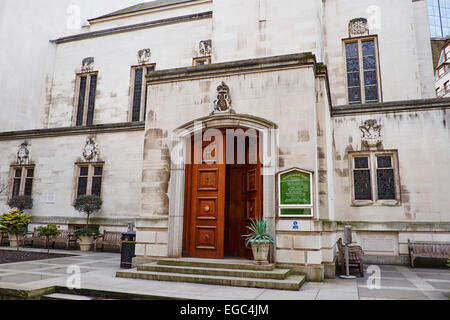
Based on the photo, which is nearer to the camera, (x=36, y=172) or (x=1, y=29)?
(x=36, y=172)

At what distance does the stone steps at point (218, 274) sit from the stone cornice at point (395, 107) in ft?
25.2

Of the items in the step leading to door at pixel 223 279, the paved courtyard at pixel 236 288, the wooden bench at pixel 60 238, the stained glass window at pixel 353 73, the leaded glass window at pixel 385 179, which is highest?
the stained glass window at pixel 353 73

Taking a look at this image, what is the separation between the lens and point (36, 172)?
17.1 meters

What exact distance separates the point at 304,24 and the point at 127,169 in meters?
9.84

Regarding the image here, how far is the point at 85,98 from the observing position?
68.9ft

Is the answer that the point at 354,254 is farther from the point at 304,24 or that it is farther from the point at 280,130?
the point at 304,24

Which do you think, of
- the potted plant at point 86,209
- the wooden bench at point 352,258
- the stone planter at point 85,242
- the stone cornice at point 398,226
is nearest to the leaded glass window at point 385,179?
the stone cornice at point 398,226

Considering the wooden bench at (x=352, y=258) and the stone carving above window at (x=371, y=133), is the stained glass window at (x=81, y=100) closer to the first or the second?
the stone carving above window at (x=371, y=133)

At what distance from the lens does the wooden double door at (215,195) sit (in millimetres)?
9648

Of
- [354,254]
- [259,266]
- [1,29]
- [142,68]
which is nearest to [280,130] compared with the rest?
[259,266]

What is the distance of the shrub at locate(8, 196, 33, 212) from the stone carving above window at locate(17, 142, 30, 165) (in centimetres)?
201

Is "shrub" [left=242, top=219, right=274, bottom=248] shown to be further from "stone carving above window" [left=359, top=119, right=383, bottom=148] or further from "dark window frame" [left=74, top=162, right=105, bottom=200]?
"dark window frame" [left=74, top=162, right=105, bottom=200]

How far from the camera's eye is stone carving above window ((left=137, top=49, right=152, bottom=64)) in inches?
780

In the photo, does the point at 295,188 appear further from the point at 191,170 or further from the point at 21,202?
the point at 21,202
